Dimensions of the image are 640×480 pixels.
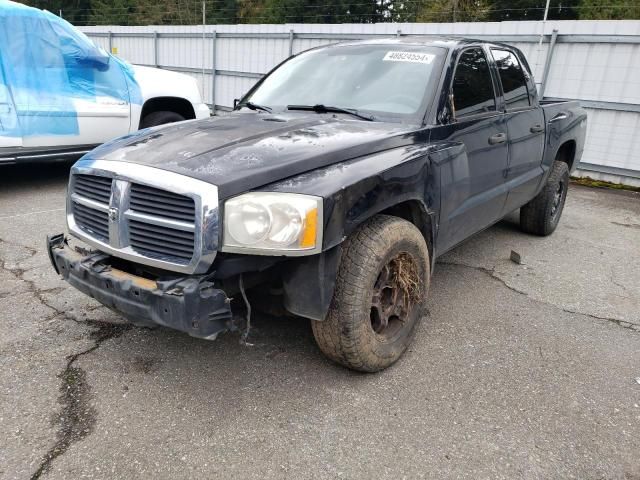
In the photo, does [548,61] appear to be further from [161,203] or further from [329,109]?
[161,203]

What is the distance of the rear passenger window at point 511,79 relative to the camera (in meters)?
4.10

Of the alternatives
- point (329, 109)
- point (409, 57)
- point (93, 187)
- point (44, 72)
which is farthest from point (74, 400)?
point (44, 72)

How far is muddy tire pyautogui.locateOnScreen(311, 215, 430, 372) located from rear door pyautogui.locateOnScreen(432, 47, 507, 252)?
464 mm

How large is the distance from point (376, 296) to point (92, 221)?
1.53 metres

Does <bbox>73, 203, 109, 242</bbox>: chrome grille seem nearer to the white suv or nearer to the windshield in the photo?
the windshield

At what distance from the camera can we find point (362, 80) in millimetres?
3441

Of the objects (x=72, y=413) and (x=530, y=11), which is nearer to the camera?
(x=72, y=413)

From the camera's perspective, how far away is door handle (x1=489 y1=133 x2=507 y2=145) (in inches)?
143

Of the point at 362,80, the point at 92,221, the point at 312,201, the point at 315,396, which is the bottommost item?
the point at 315,396

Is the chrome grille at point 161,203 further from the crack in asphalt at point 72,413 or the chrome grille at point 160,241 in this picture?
the crack in asphalt at point 72,413

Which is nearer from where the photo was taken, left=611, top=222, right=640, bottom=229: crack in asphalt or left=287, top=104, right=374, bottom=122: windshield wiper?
left=287, top=104, right=374, bottom=122: windshield wiper

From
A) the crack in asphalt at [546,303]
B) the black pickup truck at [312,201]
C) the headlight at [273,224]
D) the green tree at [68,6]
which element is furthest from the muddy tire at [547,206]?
the green tree at [68,6]

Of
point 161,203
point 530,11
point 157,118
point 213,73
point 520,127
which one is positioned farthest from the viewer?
point 530,11

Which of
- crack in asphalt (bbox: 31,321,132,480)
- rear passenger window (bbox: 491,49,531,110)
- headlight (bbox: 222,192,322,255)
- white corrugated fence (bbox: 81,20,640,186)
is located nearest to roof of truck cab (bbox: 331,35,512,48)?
rear passenger window (bbox: 491,49,531,110)
